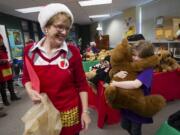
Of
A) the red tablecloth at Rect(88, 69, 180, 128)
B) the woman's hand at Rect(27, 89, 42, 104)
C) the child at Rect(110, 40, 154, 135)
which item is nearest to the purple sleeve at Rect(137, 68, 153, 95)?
the child at Rect(110, 40, 154, 135)

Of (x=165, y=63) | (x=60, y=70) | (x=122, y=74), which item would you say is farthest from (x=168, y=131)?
(x=165, y=63)

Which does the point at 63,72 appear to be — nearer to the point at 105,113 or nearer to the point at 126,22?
the point at 105,113

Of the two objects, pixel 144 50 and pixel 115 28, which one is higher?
pixel 115 28

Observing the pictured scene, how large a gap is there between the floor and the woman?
4.75 ft

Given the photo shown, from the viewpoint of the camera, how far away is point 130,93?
172 centimetres

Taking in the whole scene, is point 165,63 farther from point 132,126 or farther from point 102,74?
point 132,126

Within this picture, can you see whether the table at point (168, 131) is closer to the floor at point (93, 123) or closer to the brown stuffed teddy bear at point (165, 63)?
the floor at point (93, 123)

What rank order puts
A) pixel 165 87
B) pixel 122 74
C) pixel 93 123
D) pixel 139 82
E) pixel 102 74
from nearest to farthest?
pixel 139 82
pixel 122 74
pixel 93 123
pixel 102 74
pixel 165 87

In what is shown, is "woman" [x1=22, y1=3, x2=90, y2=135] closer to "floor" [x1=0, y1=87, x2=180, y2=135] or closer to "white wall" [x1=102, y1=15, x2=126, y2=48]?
"floor" [x1=0, y1=87, x2=180, y2=135]

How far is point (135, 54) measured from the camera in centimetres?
179

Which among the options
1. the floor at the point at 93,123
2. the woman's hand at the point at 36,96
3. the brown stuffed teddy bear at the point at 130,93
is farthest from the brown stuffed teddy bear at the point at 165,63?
the woman's hand at the point at 36,96

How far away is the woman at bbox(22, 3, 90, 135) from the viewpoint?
104 cm

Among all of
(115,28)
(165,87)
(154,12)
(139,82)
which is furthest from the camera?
(115,28)

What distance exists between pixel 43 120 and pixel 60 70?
28 centimetres
